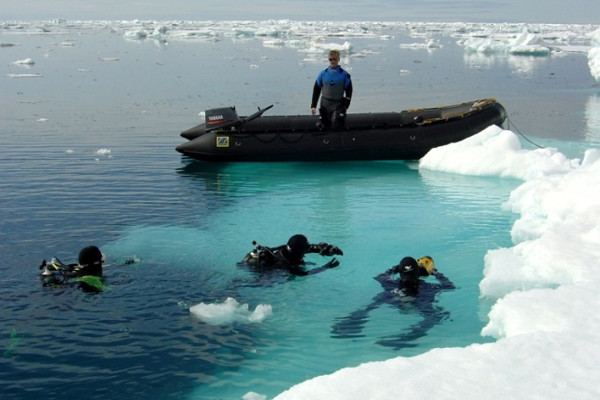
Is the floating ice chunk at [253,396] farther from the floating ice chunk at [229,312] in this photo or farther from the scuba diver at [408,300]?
the floating ice chunk at [229,312]

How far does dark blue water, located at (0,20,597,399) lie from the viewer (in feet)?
19.1

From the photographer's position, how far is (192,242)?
929 centimetres

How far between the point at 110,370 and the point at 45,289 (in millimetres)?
2120

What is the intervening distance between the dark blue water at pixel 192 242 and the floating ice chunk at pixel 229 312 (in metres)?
0.11

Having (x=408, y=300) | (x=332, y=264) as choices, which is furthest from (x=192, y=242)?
(x=408, y=300)

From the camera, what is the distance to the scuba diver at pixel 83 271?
7320mm

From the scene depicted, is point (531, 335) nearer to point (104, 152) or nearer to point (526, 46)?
point (104, 152)

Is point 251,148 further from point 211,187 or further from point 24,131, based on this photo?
point 24,131

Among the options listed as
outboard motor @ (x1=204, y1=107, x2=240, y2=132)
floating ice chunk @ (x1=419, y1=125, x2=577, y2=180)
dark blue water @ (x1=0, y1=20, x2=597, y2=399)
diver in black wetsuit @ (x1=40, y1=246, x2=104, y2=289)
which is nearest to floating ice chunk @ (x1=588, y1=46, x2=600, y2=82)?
dark blue water @ (x1=0, y1=20, x2=597, y2=399)

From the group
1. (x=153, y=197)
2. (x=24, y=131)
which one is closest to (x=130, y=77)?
(x=24, y=131)

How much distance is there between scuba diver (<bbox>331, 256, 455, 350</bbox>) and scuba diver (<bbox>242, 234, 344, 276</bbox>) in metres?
0.74

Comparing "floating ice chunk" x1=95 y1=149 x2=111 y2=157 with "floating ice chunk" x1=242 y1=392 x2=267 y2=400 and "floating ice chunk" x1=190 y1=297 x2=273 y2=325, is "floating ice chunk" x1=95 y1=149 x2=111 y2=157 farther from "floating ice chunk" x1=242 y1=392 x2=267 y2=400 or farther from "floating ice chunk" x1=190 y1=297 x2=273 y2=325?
"floating ice chunk" x1=242 y1=392 x2=267 y2=400

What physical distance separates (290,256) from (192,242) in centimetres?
209

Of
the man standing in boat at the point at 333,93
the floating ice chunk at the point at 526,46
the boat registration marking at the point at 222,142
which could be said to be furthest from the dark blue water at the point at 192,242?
the floating ice chunk at the point at 526,46
